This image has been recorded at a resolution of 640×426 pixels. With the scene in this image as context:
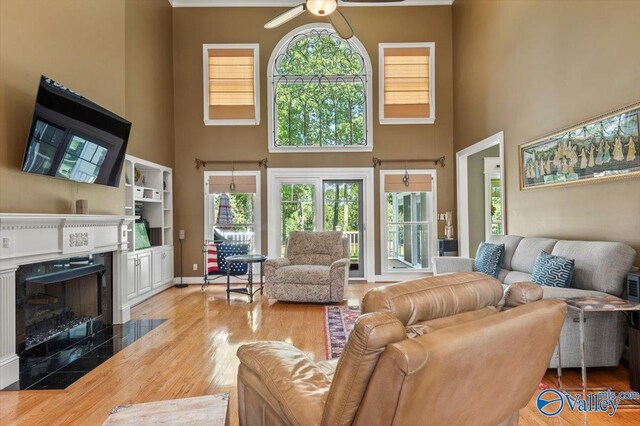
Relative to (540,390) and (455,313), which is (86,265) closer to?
(455,313)

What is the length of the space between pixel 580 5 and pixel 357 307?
404cm

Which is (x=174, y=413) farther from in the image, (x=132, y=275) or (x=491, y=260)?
(x=132, y=275)

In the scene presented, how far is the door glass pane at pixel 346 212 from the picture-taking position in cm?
676

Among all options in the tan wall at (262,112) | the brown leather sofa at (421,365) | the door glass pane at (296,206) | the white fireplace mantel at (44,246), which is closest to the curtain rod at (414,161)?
the tan wall at (262,112)

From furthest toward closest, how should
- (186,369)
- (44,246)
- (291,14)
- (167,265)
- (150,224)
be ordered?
1. (167,265)
2. (150,224)
3. (291,14)
4. (44,246)
5. (186,369)

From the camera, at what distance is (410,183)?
671 centimetres

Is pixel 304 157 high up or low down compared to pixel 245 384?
up

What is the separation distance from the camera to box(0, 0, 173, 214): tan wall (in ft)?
9.53

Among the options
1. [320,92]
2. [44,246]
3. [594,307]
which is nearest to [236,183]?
[320,92]

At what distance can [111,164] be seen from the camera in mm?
4047

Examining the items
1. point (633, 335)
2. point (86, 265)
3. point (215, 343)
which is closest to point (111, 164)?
point (86, 265)

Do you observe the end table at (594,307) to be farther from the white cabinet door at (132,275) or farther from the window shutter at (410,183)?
the white cabinet door at (132,275)

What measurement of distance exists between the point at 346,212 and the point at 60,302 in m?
4.55

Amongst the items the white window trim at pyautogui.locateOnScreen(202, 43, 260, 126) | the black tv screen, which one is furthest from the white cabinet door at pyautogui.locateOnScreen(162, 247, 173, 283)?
the white window trim at pyautogui.locateOnScreen(202, 43, 260, 126)
